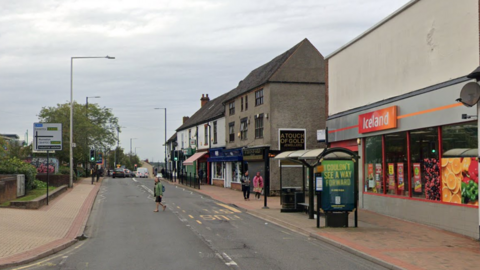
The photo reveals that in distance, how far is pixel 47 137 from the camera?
2278 cm

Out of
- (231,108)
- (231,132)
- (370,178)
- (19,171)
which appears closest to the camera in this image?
(370,178)

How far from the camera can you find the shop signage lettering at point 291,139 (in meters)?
33.0

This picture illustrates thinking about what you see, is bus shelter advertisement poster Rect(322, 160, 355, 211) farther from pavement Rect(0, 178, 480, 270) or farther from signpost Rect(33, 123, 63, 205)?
signpost Rect(33, 123, 63, 205)

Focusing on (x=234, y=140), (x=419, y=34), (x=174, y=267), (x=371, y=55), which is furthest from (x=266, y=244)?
(x=234, y=140)

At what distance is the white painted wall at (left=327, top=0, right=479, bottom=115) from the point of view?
1459 cm

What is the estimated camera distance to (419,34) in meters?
17.0

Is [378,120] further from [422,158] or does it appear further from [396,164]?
[422,158]

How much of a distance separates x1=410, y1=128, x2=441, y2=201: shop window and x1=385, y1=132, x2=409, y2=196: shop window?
0.55 meters

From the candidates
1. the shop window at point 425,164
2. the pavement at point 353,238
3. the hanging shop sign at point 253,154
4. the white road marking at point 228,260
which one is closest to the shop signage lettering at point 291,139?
the hanging shop sign at point 253,154

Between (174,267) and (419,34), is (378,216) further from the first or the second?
(174,267)

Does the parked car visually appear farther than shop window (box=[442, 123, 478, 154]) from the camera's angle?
Yes

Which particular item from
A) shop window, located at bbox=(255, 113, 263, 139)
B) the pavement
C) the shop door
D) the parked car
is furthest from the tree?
the pavement

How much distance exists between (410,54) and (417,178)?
4.45m

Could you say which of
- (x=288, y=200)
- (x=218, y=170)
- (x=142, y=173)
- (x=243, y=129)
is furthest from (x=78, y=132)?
(x=288, y=200)
